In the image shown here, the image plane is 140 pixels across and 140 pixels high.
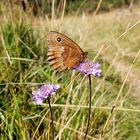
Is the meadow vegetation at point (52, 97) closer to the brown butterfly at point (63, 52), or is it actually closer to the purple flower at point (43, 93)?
the brown butterfly at point (63, 52)

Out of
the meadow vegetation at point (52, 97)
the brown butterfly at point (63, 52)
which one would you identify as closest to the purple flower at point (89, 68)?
the brown butterfly at point (63, 52)

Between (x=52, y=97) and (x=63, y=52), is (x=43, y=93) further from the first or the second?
(x=52, y=97)

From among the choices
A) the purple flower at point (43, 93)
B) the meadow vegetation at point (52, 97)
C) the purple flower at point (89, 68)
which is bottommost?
the meadow vegetation at point (52, 97)

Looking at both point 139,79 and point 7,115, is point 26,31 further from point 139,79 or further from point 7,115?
point 7,115

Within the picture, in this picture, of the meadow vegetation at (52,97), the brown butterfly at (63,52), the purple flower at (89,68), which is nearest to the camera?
the purple flower at (89,68)

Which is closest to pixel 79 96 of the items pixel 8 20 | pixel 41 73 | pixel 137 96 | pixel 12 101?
pixel 41 73

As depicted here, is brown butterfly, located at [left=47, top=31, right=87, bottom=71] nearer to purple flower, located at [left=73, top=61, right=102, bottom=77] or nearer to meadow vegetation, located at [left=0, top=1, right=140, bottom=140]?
purple flower, located at [left=73, top=61, right=102, bottom=77]

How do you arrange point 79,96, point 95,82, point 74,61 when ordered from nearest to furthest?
point 74,61, point 79,96, point 95,82

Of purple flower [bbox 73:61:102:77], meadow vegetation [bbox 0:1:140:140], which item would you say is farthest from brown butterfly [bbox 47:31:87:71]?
meadow vegetation [bbox 0:1:140:140]

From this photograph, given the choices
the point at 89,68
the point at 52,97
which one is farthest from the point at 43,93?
the point at 52,97
